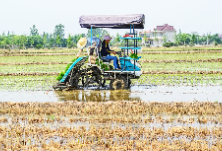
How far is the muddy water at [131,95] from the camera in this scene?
9.88m

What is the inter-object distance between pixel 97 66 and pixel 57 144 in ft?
19.2

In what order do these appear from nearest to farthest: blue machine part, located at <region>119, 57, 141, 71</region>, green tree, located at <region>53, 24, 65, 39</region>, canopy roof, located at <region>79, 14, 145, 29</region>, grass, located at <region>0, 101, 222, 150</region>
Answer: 1. grass, located at <region>0, 101, 222, 150</region>
2. canopy roof, located at <region>79, 14, 145, 29</region>
3. blue machine part, located at <region>119, 57, 141, 71</region>
4. green tree, located at <region>53, 24, 65, 39</region>

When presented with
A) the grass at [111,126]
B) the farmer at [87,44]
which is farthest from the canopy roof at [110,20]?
the grass at [111,126]

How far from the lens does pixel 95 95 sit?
1067 cm

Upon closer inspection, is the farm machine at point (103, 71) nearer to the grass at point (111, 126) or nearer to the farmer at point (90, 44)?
the farmer at point (90, 44)

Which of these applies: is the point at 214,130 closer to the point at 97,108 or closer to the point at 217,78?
the point at 97,108

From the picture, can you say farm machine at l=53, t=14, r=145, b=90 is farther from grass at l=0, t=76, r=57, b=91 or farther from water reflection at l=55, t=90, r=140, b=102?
grass at l=0, t=76, r=57, b=91

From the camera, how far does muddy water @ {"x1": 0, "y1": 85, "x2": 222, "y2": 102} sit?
9883 millimetres

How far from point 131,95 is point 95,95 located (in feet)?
3.90

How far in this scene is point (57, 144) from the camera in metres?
5.90

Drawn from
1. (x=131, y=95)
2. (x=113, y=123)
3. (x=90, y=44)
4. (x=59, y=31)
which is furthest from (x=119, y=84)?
(x=59, y=31)

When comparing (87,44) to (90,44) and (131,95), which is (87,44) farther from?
(131,95)

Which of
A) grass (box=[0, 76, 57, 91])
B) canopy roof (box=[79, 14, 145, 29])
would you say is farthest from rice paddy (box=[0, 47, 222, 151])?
canopy roof (box=[79, 14, 145, 29])

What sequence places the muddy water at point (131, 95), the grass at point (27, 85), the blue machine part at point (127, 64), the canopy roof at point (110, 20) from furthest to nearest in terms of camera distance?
1. the grass at point (27, 85)
2. the blue machine part at point (127, 64)
3. the canopy roof at point (110, 20)
4. the muddy water at point (131, 95)
